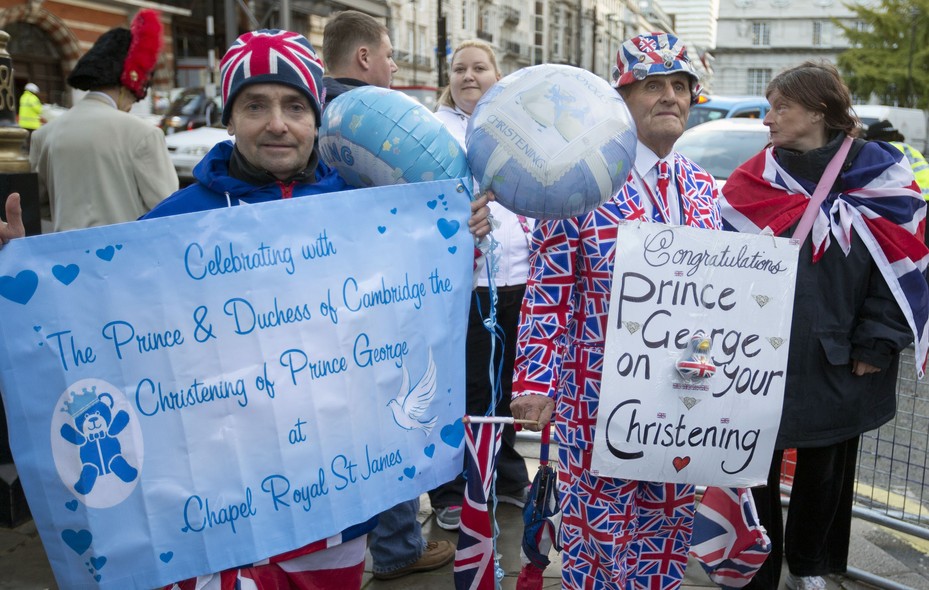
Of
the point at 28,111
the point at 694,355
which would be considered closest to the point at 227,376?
the point at 694,355

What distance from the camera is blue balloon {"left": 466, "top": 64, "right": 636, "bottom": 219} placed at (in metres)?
2.00

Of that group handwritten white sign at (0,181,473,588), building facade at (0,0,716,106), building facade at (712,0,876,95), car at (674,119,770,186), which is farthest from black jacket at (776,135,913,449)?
building facade at (712,0,876,95)

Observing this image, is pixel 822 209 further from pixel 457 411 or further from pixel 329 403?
pixel 329 403

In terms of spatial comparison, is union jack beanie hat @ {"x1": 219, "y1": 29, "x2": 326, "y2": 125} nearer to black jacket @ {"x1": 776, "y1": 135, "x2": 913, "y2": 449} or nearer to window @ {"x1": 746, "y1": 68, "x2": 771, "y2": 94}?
black jacket @ {"x1": 776, "y1": 135, "x2": 913, "y2": 449}

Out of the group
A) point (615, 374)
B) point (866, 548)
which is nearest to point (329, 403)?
point (615, 374)

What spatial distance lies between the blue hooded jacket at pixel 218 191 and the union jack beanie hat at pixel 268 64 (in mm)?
106

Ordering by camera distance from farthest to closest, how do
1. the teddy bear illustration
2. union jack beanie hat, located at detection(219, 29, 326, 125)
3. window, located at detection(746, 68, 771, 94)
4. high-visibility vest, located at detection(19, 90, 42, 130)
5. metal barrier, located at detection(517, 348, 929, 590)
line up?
1. window, located at detection(746, 68, 771, 94)
2. high-visibility vest, located at detection(19, 90, 42, 130)
3. metal barrier, located at detection(517, 348, 929, 590)
4. union jack beanie hat, located at detection(219, 29, 326, 125)
5. the teddy bear illustration

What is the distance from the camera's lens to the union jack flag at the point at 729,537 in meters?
2.65

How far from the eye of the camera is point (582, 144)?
1.99 m

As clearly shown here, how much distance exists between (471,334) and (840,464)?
1630mm

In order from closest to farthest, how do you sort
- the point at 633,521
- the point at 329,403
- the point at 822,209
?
1. the point at 329,403
2. the point at 633,521
3. the point at 822,209

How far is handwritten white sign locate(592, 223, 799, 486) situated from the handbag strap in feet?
1.85

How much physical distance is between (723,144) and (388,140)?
6.99 meters

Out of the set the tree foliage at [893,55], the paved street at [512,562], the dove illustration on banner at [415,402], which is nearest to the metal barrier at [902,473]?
the paved street at [512,562]
